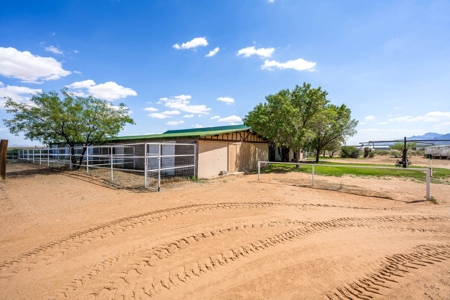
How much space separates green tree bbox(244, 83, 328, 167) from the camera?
610 inches

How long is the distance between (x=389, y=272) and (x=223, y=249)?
2.56 meters

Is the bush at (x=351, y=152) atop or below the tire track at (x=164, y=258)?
atop

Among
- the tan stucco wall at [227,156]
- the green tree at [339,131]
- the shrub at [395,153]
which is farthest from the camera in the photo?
the shrub at [395,153]


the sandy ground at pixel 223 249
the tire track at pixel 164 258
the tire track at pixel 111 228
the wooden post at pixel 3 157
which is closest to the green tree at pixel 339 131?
the sandy ground at pixel 223 249

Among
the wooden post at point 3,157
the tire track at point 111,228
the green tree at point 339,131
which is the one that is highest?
the green tree at point 339,131

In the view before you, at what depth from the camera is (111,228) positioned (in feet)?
15.8

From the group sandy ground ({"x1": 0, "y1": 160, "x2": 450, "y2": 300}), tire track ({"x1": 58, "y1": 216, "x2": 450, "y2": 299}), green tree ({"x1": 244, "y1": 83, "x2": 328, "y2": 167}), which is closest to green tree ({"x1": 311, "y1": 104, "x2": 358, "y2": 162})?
green tree ({"x1": 244, "y1": 83, "x2": 328, "y2": 167})

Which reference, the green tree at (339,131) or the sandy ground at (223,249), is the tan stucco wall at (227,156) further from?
the green tree at (339,131)

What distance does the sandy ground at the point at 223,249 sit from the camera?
2.82m

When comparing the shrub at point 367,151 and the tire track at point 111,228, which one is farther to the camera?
the shrub at point 367,151

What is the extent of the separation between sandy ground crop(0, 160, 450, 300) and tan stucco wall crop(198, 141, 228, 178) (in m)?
5.28

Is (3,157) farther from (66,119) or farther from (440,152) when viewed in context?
(440,152)

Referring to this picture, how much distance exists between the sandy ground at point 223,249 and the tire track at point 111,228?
0.03 m

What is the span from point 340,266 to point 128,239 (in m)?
3.89
